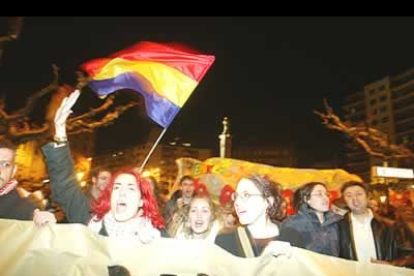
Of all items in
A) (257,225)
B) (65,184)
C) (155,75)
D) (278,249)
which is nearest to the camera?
(278,249)

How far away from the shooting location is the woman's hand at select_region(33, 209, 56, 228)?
356cm

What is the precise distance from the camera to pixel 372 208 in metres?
4.07

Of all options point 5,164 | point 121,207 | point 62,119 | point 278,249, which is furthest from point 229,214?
point 5,164

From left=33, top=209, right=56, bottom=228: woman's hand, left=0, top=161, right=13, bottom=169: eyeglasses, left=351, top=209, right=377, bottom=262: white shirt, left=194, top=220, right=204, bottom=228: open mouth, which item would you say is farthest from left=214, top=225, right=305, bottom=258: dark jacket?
left=0, top=161, right=13, bottom=169: eyeglasses

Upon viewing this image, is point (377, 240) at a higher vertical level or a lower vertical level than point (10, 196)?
lower

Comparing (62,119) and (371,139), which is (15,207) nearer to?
(62,119)

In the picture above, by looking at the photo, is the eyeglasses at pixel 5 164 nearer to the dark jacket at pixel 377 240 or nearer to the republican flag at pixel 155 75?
the republican flag at pixel 155 75

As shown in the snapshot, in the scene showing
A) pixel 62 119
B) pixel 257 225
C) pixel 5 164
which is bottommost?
pixel 257 225

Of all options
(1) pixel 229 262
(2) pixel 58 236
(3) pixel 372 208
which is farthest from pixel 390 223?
(2) pixel 58 236

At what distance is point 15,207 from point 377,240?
3.74 m

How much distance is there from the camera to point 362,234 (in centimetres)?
388

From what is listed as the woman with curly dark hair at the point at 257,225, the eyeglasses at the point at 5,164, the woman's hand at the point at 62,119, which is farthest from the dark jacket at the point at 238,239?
the eyeglasses at the point at 5,164

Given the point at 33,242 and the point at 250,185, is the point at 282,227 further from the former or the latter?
the point at 33,242

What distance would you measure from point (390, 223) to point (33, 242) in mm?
3636
